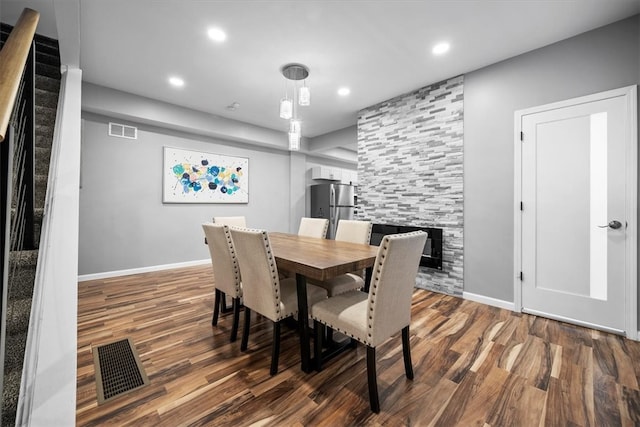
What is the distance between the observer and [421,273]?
3627 mm

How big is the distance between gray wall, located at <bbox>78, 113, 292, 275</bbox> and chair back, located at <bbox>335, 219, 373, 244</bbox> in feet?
9.67

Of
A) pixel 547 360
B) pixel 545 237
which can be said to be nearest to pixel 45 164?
pixel 547 360

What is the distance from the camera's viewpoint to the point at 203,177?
4797 millimetres

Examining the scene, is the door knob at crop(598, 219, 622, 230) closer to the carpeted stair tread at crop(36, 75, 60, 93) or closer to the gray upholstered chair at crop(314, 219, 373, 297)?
the gray upholstered chair at crop(314, 219, 373, 297)

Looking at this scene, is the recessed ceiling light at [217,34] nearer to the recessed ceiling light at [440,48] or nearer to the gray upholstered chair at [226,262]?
the gray upholstered chair at [226,262]

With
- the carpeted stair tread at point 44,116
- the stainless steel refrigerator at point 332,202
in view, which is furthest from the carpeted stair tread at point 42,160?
the stainless steel refrigerator at point 332,202

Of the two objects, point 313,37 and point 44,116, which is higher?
point 313,37

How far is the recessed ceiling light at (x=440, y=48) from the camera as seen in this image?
8.64 ft

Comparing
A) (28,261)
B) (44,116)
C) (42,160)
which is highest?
(44,116)

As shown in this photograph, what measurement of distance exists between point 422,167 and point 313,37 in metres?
2.03

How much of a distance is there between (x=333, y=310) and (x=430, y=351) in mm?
939

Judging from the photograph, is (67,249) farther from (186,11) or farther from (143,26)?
(143,26)

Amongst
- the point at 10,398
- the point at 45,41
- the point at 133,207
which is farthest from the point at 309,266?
the point at 133,207

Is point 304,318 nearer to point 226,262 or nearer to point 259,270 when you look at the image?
point 259,270
